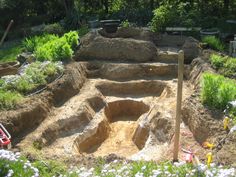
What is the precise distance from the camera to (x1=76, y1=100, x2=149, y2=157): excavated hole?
10227 mm

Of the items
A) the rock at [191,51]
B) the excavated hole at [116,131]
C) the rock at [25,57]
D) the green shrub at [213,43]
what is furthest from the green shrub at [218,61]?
the rock at [25,57]

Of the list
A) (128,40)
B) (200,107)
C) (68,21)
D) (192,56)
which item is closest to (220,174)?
(200,107)

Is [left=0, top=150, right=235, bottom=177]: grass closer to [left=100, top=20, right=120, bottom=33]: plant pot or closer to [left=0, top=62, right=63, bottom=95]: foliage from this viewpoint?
[left=0, top=62, right=63, bottom=95]: foliage

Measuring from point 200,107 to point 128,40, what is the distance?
6.16 meters

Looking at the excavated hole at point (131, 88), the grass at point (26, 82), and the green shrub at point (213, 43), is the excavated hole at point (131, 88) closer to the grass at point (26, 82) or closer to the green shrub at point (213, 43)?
the grass at point (26, 82)

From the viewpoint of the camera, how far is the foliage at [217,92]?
8703 millimetres

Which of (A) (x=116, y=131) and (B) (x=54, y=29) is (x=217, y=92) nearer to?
(A) (x=116, y=131)

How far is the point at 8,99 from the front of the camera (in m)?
9.59

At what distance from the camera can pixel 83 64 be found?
13.8m

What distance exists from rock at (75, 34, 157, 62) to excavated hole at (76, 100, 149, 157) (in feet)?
8.44

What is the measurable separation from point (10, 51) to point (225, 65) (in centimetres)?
961

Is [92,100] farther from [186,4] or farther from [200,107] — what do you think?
[186,4]

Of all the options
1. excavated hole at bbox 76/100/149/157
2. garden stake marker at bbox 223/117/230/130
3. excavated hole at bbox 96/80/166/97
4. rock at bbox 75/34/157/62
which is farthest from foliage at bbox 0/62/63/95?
garden stake marker at bbox 223/117/230/130

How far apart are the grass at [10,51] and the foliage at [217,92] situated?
356 inches
